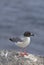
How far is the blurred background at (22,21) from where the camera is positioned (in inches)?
657

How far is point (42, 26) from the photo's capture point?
18797 millimetres

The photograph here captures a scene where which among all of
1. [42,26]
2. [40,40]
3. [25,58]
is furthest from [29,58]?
[42,26]

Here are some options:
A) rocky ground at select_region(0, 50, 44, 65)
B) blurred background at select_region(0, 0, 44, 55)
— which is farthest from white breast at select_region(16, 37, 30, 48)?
blurred background at select_region(0, 0, 44, 55)

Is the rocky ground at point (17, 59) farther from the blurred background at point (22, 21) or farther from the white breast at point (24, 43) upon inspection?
the blurred background at point (22, 21)

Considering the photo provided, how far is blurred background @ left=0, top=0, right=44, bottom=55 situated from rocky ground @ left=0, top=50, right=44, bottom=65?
5589 millimetres

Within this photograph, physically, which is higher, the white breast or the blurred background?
the blurred background

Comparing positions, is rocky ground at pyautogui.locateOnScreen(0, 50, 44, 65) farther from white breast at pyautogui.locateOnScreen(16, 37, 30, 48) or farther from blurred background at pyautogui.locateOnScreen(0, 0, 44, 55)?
blurred background at pyautogui.locateOnScreen(0, 0, 44, 55)

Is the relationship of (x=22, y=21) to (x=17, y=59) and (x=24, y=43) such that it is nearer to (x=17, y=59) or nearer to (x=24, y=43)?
(x=24, y=43)

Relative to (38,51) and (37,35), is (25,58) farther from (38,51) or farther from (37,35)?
(37,35)

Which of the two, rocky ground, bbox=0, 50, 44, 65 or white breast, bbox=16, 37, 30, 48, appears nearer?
rocky ground, bbox=0, 50, 44, 65

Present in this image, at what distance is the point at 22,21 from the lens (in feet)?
64.7

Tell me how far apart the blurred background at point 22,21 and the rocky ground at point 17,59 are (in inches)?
220

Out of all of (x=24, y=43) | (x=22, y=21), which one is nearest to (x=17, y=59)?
(x=24, y=43)

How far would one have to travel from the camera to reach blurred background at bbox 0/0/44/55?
16.7m
